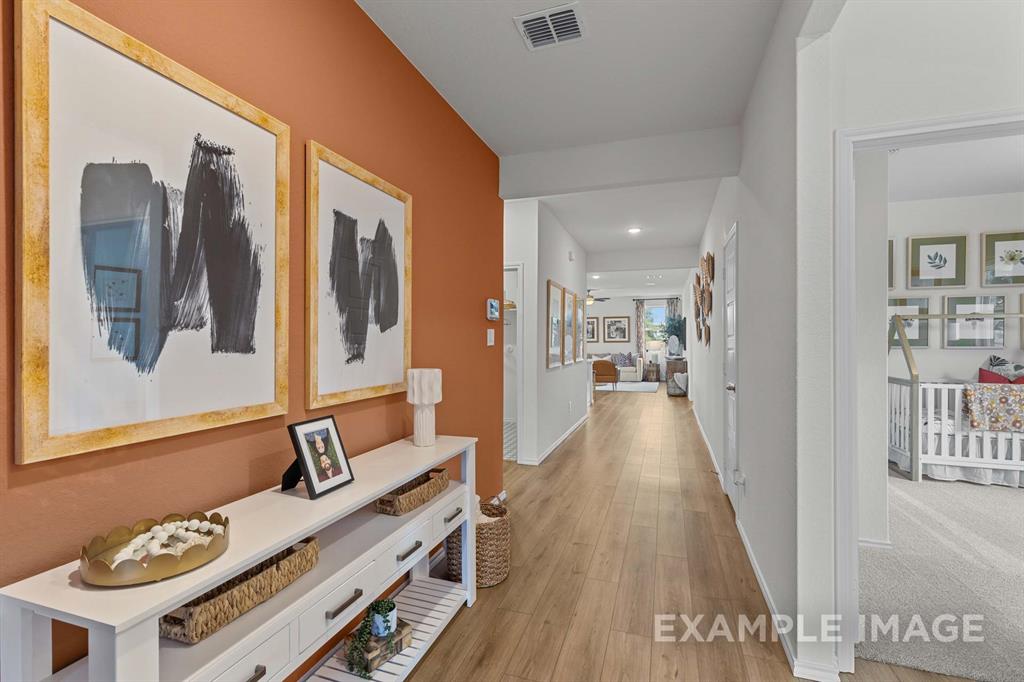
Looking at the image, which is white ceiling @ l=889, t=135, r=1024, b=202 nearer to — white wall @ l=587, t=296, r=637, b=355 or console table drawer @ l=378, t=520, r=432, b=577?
console table drawer @ l=378, t=520, r=432, b=577

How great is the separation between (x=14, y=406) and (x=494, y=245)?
9.06ft

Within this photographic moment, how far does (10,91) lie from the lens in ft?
2.98

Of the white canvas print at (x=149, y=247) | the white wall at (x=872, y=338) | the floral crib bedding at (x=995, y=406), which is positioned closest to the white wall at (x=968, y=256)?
the floral crib bedding at (x=995, y=406)

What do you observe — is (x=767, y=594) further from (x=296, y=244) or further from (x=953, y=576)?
(x=296, y=244)

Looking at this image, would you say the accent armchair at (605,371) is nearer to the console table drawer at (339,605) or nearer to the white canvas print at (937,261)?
the white canvas print at (937,261)

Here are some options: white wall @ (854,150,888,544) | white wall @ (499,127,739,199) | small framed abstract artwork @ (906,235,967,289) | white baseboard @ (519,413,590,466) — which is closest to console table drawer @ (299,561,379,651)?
white wall @ (499,127,739,199)

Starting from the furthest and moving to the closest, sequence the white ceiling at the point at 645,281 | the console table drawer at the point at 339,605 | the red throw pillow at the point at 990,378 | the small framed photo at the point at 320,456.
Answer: the white ceiling at the point at 645,281
the red throw pillow at the point at 990,378
the small framed photo at the point at 320,456
the console table drawer at the point at 339,605

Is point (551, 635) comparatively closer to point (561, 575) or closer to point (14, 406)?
point (561, 575)

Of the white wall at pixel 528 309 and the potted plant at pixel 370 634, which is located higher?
the white wall at pixel 528 309

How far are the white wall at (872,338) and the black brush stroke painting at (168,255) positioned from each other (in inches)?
128

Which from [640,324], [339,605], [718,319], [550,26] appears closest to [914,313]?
[718,319]

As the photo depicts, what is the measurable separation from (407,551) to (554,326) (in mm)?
3686

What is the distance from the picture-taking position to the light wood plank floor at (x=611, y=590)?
1.76m

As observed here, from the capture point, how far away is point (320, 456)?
1.46 m
